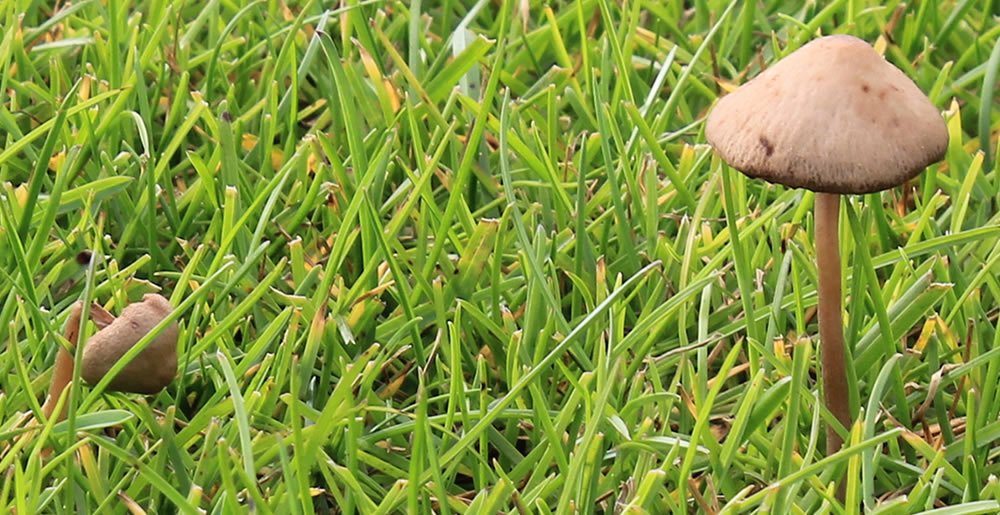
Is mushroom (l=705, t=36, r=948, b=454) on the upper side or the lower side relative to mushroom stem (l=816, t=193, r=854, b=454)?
upper

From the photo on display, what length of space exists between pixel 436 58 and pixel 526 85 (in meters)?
0.20

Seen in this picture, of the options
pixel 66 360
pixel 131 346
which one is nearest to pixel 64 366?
pixel 66 360

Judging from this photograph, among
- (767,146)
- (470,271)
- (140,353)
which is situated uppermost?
(767,146)

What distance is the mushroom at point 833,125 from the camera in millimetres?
1564

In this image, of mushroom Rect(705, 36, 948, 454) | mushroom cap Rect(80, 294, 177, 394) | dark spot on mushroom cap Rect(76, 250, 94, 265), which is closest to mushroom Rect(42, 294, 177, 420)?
mushroom cap Rect(80, 294, 177, 394)

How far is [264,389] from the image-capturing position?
195 cm

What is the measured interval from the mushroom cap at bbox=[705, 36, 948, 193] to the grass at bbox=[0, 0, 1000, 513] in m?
0.28

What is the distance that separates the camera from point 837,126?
1568 mm

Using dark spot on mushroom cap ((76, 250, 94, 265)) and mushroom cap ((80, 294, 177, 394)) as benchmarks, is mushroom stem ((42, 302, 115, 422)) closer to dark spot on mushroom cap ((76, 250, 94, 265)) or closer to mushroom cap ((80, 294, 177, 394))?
mushroom cap ((80, 294, 177, 394))

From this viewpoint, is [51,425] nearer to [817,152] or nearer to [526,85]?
[817,152]

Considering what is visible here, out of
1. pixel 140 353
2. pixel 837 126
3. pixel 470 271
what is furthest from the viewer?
pixel 470 271

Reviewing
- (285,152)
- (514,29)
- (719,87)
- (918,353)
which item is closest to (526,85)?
(514,29)

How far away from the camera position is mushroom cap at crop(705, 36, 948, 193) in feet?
5.13

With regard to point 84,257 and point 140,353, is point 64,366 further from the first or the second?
point 84,257
